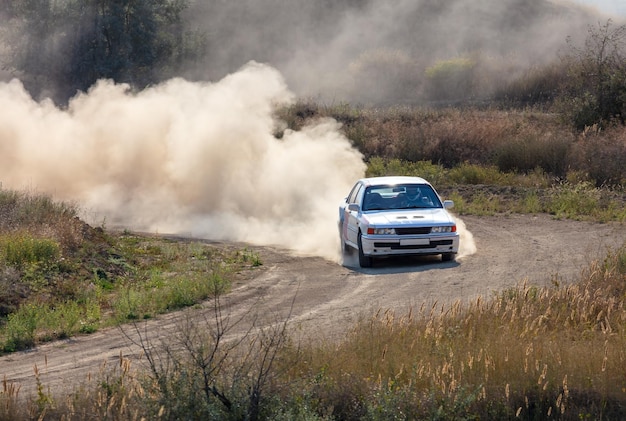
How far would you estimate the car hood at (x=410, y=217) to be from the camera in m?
17.5

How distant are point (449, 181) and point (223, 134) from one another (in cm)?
804

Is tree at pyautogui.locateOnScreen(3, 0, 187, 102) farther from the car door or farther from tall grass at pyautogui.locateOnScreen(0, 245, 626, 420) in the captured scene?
tall grass at pyautogui.locateOnScreen(0, 245, 626, 420)

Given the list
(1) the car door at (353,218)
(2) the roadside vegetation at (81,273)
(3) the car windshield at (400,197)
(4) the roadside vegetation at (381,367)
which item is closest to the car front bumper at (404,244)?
(1) the car door at (353,218)

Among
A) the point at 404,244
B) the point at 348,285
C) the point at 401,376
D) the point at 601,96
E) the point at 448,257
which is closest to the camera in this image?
the point at 401,376

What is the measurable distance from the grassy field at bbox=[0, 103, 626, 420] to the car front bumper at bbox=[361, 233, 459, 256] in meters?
2.68

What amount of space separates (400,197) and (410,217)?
3.64 ft

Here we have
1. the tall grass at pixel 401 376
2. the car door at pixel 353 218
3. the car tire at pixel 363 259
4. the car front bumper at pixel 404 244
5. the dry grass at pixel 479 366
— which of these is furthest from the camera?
the car door at pixel 353 218

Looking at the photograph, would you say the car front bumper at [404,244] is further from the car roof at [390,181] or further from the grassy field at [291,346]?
the grassy field at [291,346]

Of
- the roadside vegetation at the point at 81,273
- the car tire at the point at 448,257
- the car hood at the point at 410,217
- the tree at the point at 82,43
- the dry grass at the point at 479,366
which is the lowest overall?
the dry grass at the point at 479,366

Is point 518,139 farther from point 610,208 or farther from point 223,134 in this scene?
point 223,134

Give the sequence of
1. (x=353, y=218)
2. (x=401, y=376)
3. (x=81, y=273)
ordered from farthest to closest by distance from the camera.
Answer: (x=353, y=218)
(x=81, y=273)
(x=401, y=376)

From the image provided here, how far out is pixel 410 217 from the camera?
1781cm

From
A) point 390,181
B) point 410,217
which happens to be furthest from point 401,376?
point 390,181

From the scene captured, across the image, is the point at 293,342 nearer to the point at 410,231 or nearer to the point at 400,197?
the point at 410,231
